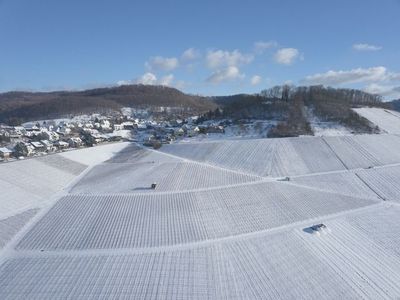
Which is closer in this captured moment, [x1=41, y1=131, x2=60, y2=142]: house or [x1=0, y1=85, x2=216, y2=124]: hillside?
[x1=41, y1=131, x2=60, y2=142]: house

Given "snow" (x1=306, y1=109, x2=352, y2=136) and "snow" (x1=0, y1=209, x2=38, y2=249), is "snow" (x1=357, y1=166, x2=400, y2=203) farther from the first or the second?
"snow" (x1=0, y1=209, x2=38, y2=249)

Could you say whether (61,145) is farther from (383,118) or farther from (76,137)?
(383,118)

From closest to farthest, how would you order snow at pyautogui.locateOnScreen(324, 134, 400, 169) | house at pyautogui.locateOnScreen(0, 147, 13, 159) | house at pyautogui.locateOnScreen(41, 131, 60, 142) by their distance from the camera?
1. snow at pyautogui.locateOnScreen(324, 134, 400, 169)
2. house at pyautogui.locateOnScreen(0, 147, 13, 159)
3. house at pyautogui.locateOnScreen(41, 131, 60, 142)

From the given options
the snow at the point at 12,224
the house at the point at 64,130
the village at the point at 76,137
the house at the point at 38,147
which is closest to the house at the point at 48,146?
the village at the point at 76,137

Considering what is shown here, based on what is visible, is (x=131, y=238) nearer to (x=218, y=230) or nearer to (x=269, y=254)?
(x=218, y=230)

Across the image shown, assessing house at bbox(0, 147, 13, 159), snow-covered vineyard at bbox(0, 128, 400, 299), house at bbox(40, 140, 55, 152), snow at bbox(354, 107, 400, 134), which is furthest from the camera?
snow at bbox(354, 107, 400, 134)

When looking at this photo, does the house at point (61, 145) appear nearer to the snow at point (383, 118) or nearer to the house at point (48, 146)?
the house at point (48, 146)

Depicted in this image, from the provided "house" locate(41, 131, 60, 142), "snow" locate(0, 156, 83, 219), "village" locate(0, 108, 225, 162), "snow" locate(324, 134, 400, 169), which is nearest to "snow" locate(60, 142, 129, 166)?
"snow" locate(0, 156, 83, 219)
